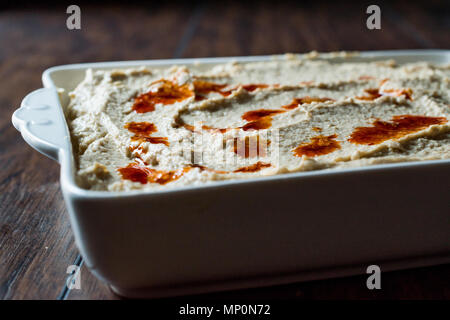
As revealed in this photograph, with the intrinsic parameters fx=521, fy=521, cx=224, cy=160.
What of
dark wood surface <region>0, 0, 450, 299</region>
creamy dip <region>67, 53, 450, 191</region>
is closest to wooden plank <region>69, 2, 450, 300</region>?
dark wood surface <region>0, 0, 450, 299</region>

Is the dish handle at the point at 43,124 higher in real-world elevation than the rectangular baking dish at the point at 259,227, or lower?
higher

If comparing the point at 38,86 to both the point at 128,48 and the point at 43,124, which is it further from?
the point at 43,124

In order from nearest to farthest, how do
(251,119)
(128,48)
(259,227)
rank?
(259,227) < (251,119) < (128,48)

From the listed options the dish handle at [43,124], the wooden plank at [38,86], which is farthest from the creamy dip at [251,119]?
the wooden plank at [38,86]

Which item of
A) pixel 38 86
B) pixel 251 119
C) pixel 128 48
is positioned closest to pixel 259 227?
pixel 251 119

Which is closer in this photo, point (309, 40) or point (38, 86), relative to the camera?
point (38, 86)

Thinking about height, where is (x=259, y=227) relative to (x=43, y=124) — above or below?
below

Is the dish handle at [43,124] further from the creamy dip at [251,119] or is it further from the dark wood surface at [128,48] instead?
the dark wood surface at [128,48]

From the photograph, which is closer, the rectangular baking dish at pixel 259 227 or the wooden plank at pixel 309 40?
the rectangular baking dish at pixel 259 227
